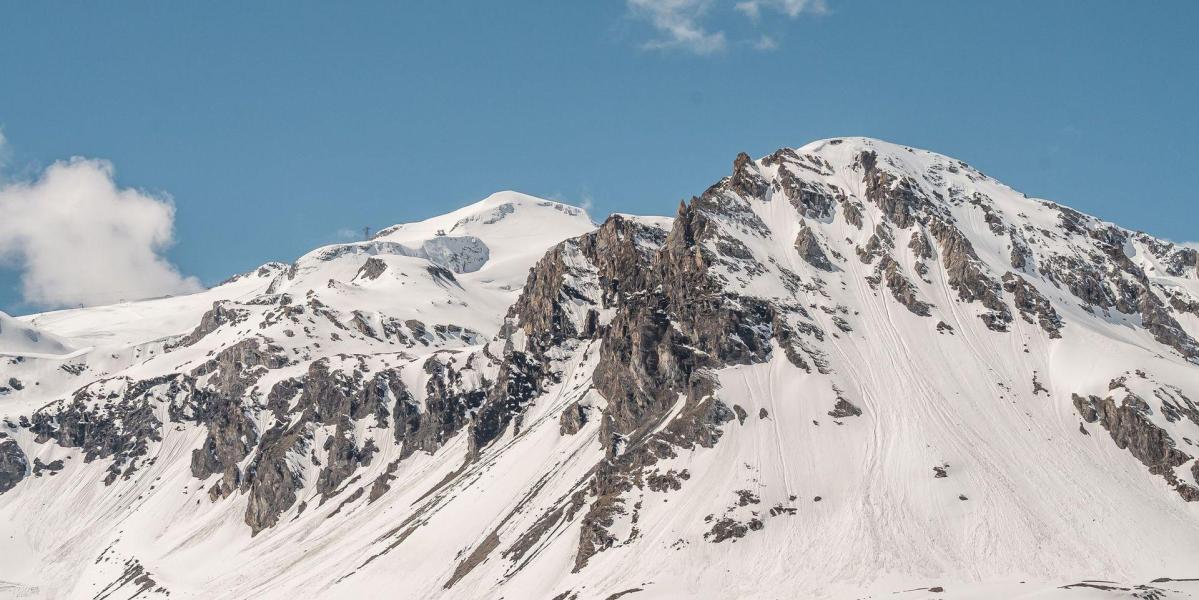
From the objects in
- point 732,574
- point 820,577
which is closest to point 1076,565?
point 820,577

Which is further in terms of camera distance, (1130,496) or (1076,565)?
(1130,496)

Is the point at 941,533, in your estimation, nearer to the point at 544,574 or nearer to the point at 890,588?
the point at 890,588

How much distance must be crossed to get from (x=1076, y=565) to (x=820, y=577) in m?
39.7

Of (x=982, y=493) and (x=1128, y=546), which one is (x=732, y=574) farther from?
(x=1128, y=546)

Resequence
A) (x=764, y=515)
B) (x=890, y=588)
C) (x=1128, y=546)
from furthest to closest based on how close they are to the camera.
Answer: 1. (x=764, y=515)
2. (x=1128, y=546)
3. (x=890, y=588)

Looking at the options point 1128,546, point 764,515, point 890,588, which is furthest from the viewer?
point 764,515

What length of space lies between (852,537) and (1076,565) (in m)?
33.7

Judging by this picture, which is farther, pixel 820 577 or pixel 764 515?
pixel 764 515

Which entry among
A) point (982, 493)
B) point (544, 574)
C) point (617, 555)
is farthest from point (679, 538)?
point (982, 493)

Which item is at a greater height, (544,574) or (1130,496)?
(544,574)

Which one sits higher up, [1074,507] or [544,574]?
[544,574]

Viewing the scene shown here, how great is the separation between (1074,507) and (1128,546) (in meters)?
12.8

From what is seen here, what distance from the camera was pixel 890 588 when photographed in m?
168

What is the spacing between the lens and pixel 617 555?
186750 millimetres
